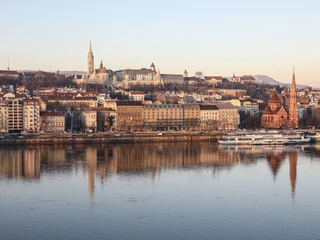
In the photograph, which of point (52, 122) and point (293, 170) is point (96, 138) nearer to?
point (52, 122)

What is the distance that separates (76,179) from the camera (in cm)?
1509

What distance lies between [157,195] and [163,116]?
18481mm

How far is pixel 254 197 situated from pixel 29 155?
9364mm

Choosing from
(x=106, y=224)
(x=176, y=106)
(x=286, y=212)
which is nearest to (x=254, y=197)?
(x=286, y=212)

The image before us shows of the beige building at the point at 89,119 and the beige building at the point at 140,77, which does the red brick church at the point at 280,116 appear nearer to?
the beige building at the point at 89,119

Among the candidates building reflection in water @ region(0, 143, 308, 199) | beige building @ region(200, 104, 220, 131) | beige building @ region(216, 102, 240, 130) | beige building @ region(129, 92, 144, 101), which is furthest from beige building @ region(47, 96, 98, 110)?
building reflection in water @ region(0, 143, 308, 199)

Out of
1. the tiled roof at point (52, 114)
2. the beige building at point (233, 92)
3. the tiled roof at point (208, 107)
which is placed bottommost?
the tiled roof at point (52, 114)

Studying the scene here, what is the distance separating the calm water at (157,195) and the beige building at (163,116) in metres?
10.4

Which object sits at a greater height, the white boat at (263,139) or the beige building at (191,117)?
the beige building at (191,117)

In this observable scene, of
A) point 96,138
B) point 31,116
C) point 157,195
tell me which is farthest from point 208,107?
point 157,195

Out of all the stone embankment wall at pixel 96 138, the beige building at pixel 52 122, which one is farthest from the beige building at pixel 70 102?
the stone embankment wall at pixel 96 138

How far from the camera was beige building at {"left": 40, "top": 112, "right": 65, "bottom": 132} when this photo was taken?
28.2 m

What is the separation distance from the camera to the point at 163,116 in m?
31.6

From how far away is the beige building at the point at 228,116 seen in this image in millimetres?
32688
